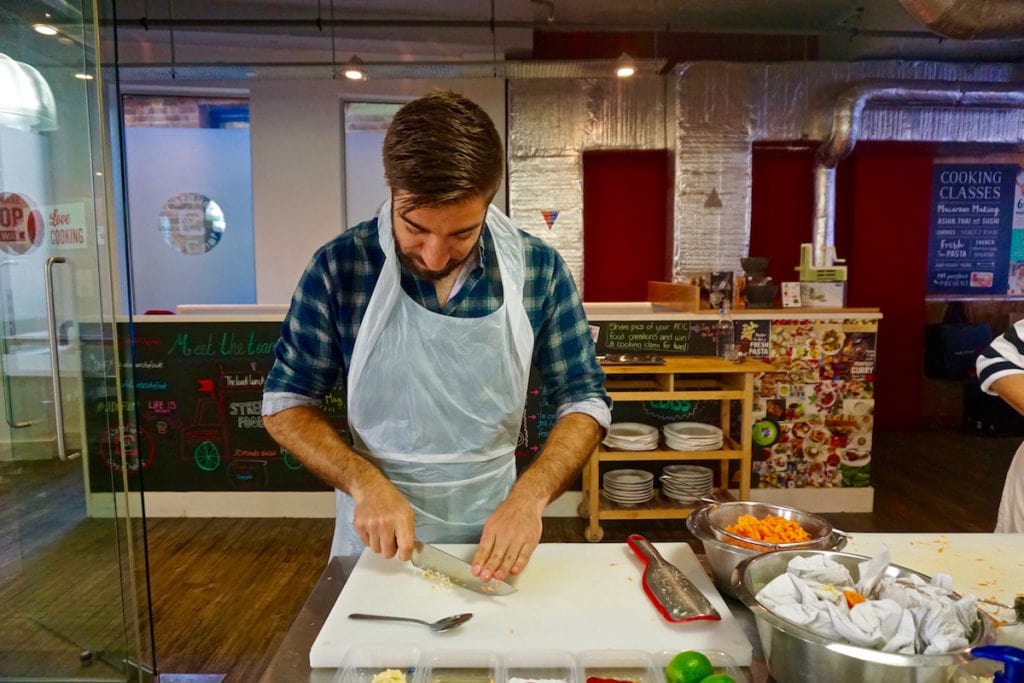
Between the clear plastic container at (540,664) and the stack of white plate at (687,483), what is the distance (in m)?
2.91

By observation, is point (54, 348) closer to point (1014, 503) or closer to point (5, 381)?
point (5, 381)

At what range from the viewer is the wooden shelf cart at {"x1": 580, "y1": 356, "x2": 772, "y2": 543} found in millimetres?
3613

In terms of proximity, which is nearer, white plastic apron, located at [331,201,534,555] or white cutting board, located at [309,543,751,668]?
white cutting board, located at [309,543,751,668]

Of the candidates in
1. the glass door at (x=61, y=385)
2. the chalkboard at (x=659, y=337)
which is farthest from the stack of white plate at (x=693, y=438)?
the glass door at (x=61, y=385)

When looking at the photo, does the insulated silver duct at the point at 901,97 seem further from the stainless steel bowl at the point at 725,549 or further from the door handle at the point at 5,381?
the door handle at the point at 5,381

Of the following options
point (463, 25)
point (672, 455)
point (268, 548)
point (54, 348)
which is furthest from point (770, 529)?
point (463, 25)

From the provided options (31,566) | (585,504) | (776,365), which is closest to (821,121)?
(776,365)

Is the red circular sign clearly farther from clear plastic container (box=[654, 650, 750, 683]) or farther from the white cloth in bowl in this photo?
the white cloth in bowl

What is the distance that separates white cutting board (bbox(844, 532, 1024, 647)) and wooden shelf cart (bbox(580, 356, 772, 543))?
210cm

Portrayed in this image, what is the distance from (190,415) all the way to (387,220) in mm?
3062

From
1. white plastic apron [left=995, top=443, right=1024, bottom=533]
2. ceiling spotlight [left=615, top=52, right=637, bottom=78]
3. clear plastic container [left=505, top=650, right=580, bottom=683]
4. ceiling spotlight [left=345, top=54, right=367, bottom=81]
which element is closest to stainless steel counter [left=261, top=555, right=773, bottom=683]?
clear plastic container [left=505, top=650, right=580, bottom=683]

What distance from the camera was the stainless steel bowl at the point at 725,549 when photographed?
3.86 ft

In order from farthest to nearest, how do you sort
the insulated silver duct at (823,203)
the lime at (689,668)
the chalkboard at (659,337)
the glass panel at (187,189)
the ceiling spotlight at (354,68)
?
1. the glass panel at (187,189)
2. the insulated silver duct at (823,203)
3. the ceiling spotlight at (354,68)
4. the chalkboard at (659,337)
5. the lime at (689,668)

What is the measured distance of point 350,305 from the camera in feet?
5.00
